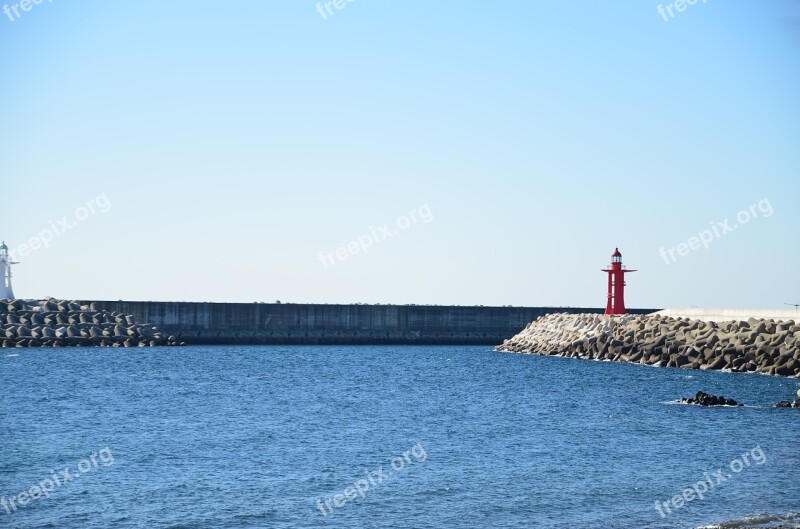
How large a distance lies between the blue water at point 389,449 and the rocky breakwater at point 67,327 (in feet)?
51.1

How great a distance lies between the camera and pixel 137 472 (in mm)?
17453

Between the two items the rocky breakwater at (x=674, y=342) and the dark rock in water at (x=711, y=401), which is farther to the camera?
the rocky breakwater at (x=674, y=342)

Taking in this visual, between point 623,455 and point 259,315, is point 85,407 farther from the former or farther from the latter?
point 259,315

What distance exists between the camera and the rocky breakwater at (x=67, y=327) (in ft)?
173

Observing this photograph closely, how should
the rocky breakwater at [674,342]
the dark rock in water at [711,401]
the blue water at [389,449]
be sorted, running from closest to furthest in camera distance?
the blue water at [389,449] → the dark rock in water at [711,401] → the rocky breakwater at [674,342]

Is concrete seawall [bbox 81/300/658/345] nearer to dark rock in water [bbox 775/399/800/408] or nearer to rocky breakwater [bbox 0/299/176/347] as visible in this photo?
rocky breakwater [bbox 0/299/176/347]

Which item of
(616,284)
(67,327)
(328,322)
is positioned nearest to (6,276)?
(67,327)

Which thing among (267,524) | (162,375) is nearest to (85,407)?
(162,375)

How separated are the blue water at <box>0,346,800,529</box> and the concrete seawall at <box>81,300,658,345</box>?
21290 millimetres

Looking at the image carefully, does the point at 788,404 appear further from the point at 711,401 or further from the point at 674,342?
the point at 674,342

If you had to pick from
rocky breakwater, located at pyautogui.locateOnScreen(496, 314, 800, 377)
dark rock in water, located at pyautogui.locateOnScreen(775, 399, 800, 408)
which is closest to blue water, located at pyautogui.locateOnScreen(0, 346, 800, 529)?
dark rock in water, located at pyautogui.locateOnScreen(775, 399, 800, 408)

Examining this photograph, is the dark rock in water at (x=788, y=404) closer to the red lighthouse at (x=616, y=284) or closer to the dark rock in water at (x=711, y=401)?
the dark rock in water at (x=711, y=401)

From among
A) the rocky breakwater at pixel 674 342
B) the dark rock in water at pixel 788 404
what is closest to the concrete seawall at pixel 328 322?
the rocky breakwater at pixel 674 342

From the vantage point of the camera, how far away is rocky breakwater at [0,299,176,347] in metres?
52.7
